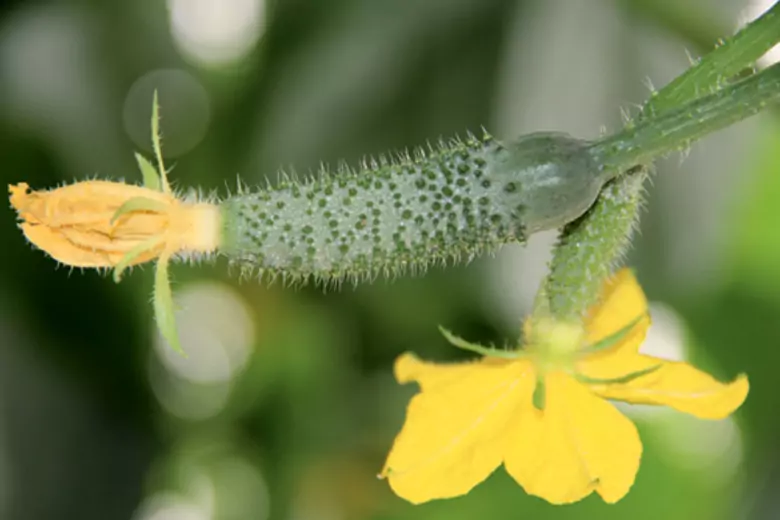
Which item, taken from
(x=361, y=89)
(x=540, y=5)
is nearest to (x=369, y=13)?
(x=361, y=89)

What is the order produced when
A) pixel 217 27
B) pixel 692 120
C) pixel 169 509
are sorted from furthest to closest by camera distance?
pixel 169 509
pixel 217 27
pixel 692 120

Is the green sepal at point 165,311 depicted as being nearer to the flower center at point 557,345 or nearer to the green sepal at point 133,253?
the green sepal at point 133,253

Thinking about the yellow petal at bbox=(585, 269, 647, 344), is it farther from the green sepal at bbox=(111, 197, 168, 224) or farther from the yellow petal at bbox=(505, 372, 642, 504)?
the green sepal at bbox=(111, 197, 168, 224)

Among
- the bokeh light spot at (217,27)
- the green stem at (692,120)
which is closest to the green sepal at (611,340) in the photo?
the green stem at (692,120)

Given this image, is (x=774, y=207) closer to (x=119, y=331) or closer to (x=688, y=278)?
(x=688, y=278)

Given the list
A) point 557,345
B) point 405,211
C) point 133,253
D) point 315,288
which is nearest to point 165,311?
point 133,253

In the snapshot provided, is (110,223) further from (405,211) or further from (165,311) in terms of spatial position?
(405,211)

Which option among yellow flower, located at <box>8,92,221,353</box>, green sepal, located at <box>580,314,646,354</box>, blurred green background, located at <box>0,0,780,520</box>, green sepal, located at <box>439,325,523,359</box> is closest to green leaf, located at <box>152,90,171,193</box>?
yellow flower, located at <box>8,92,221,353</box>
